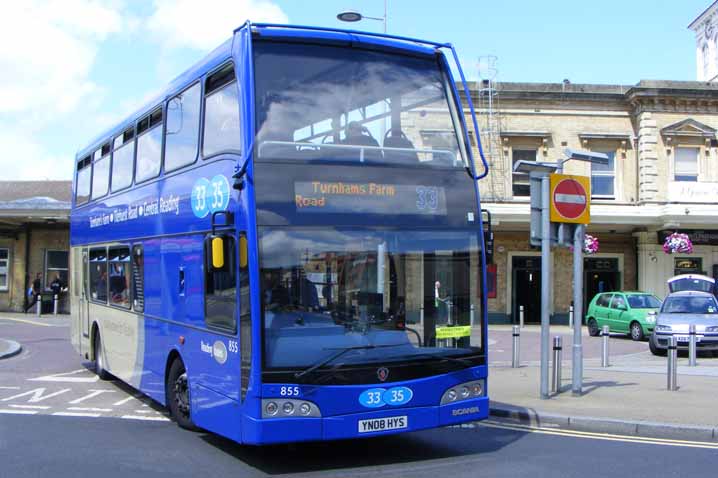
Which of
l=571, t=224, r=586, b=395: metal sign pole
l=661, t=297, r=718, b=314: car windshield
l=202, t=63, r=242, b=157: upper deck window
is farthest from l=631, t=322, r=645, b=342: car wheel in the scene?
l=202, t=63, r=242, b=157: upper deck window

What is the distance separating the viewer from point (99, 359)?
1445cm

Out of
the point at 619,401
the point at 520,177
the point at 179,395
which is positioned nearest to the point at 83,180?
the point at 179,395

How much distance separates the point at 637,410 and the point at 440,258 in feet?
15.0

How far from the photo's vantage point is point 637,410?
11.0 metres

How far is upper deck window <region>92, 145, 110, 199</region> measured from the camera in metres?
13.4

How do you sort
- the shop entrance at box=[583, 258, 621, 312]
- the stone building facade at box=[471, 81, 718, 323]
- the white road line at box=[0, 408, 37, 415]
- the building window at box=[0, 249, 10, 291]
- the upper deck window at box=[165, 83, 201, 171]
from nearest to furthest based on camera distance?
1. the upper deck window at box=[165, 83, 201, 171]
2. the white road line at box=[0, 408, 37, 415]
3. the stone building facade at box=[471, 81, 718, 323]
4. the shop entrance at box=[583, 258, 621, 312]
5. the building window at box=[0, 249, 10, 291]

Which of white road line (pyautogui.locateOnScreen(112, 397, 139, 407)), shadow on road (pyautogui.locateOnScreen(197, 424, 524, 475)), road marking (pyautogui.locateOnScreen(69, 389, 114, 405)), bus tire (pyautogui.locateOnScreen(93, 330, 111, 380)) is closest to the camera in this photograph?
shadow on road (pyautogui.locateOnScreen(197, 424, 524, 475))

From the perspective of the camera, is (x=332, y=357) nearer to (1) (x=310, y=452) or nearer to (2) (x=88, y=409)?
(1) (x=310, y=452)

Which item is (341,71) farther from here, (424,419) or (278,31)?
(424,419)

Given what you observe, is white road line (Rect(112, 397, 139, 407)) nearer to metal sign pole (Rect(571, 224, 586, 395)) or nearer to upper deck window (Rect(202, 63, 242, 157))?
upper deck window (Rect(202, 63, 242, 157))

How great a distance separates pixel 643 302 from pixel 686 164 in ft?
32.3

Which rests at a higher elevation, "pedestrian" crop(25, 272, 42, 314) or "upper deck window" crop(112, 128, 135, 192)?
"upper deck window" crop(112, 128, 135, 192)

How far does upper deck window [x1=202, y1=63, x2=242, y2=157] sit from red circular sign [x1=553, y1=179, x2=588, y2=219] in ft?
18.2

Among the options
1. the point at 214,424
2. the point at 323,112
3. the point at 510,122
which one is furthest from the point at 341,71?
the point at 510,122
